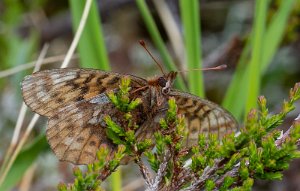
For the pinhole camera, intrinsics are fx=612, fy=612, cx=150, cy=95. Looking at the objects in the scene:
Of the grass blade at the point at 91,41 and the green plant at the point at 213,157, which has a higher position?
the grass blade at the point at 91,41

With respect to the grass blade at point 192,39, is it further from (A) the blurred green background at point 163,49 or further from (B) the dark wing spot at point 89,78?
(B) the dark wing spot at point 89,78

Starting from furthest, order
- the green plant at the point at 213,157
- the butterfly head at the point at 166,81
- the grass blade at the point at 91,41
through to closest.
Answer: the grass blade at the point at 91,41, the butterfly head at the point at 166,81, the green plant at the point at 213,157

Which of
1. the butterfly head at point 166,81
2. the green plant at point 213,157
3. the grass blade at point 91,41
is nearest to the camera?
the green plant at point 213,157

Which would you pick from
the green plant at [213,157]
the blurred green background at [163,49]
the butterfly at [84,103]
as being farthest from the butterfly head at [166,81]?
the blurred green background at [163,49]

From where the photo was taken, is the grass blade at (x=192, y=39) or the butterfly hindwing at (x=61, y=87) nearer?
the butterfly hindwing at (x=61, y=87)

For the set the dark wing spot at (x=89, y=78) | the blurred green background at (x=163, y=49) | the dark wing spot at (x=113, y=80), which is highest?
the dark wing spot at (x=89, y=78)

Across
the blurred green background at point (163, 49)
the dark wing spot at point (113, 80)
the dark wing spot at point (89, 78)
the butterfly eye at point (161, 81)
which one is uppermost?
the dark wing spot at point (89, 78)

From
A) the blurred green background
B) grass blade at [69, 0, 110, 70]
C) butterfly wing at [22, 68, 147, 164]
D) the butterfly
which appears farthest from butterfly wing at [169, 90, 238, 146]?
grass blade at [69, 0, 110, 70]

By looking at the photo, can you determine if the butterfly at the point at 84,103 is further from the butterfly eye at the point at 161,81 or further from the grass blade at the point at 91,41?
the grass blade at the point at 91,41

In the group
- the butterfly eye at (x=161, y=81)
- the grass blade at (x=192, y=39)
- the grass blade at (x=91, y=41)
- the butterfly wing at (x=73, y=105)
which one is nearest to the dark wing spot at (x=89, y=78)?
the butterfly wing at (x=73, y=105)
